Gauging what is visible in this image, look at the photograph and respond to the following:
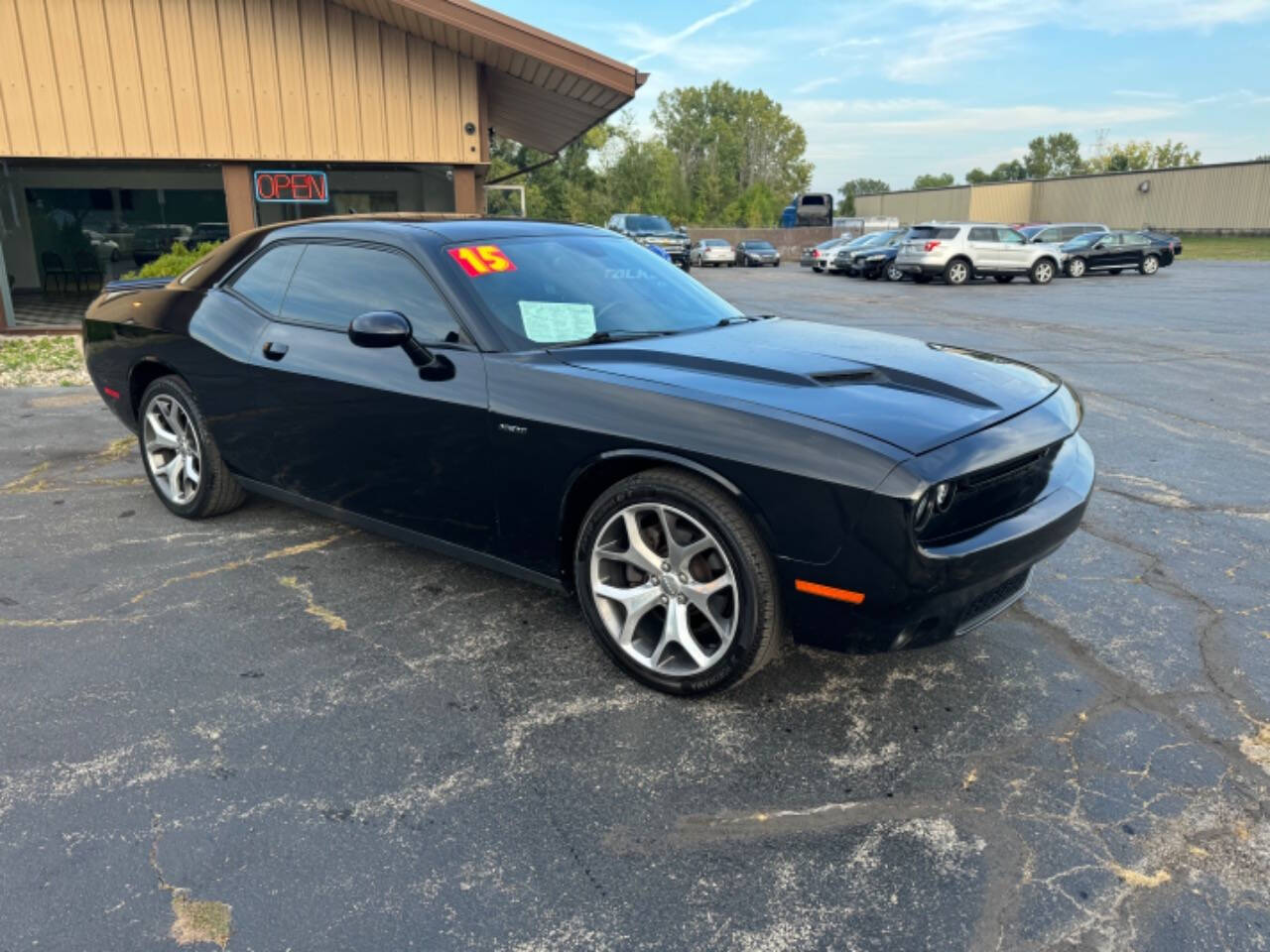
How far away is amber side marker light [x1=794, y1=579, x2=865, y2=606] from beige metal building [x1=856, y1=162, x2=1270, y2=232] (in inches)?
2103

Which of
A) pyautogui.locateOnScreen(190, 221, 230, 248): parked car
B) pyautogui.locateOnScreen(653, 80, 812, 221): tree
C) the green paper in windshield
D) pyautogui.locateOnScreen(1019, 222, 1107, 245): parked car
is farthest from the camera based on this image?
pyautogui.locateOnScreen(653, 80, 812, 221): tree

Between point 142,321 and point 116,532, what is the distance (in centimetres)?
111

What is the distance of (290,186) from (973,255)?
18.8m

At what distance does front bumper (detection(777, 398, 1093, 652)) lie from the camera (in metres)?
2.43

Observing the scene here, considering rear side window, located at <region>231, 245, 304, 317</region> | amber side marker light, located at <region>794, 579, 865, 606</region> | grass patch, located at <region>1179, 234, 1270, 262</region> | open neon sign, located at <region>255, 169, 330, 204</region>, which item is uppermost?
open neon sign, located at <region>255, 169, 330, 204</region>

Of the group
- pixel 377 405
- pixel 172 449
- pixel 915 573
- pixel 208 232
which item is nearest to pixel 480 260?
pixel 377 405

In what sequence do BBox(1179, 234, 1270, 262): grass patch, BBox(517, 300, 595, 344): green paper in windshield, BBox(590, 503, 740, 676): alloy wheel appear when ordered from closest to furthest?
BBox(590, 503, 740, 676): alloy wheel < BBox(517, 300, 595, 344): green paper in windshield < BBox(1179, 234, 1270, 262): grass patch

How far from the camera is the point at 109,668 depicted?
3.13 meters

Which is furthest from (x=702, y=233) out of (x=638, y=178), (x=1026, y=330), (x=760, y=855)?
(x=760, y=855)

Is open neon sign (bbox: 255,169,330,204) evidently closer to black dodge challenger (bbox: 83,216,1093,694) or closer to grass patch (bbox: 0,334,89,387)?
grass patch (bbox: 0,334,89,387)

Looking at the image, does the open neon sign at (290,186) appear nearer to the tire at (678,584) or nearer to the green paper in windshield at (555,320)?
the green paper in windshield at (555,320)

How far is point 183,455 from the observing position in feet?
15.1

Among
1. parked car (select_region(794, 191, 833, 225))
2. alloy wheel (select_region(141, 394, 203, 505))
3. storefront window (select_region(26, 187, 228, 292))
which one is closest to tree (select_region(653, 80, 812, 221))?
parked car (select_region(794, 191, 833, 225))

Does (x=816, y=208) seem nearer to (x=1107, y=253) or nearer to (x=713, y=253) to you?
(x=713, y=253)
